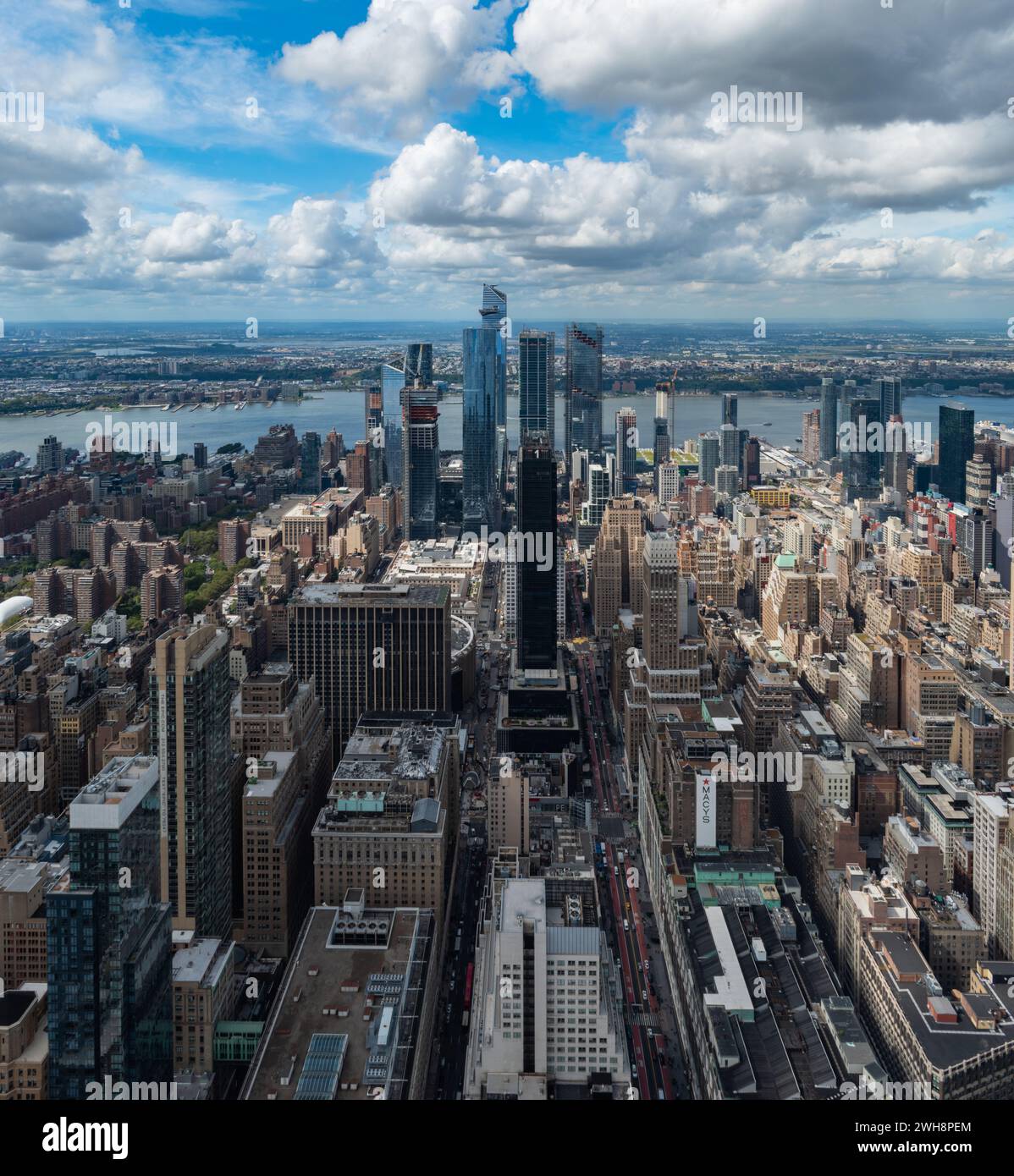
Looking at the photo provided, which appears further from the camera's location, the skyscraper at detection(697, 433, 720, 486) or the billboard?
the skyscraper at detection(697, 433, 720, 486)

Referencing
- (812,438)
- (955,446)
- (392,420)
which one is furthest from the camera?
(812,438)

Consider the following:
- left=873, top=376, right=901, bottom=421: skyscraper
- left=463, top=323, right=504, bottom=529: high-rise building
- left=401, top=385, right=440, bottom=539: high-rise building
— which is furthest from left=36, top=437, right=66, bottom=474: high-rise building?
left=873, top=376, right=901, bottom=421: skyscraper

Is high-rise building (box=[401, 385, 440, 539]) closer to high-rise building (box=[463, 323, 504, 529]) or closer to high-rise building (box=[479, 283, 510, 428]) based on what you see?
high-rise building (box=[463, 323, 504, 529])

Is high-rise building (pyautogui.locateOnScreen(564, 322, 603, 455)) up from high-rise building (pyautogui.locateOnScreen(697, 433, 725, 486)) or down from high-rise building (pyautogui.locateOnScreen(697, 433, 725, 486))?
up

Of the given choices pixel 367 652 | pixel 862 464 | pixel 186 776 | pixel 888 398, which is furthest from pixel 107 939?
pixel 888 398

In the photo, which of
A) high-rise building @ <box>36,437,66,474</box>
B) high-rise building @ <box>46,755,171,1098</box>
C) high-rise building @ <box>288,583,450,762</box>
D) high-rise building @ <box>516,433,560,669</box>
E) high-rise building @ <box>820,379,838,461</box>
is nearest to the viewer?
high-rise building @ <box>46,755,171,1098</box>

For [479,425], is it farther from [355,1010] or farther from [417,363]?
[355,1010]
